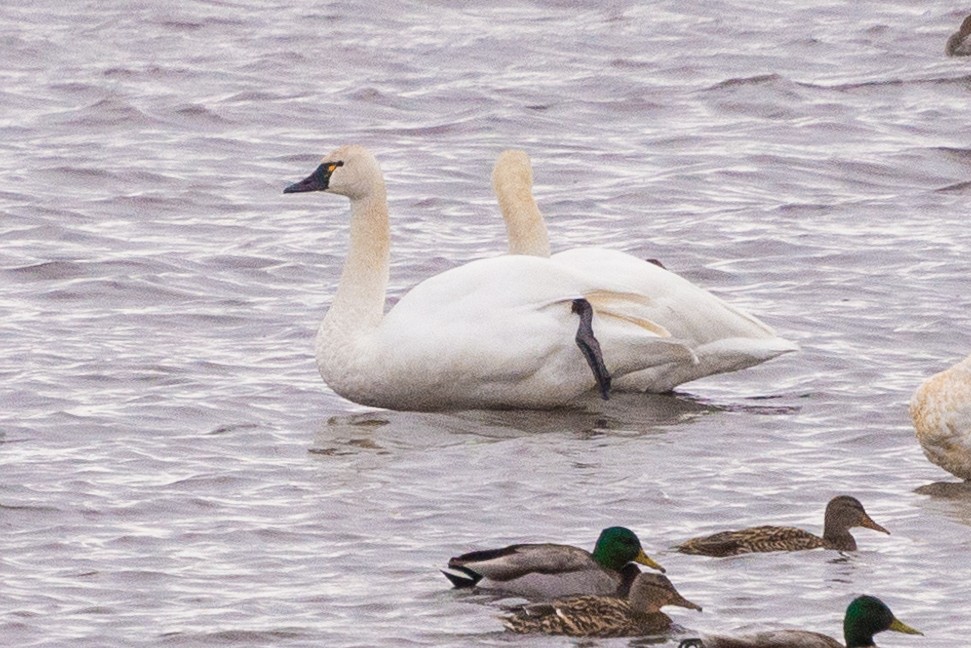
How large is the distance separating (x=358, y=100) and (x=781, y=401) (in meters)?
9.00

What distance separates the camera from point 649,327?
11.7 m

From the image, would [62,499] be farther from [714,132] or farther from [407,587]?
[714,132]

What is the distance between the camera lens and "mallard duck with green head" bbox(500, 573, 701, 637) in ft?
27.0

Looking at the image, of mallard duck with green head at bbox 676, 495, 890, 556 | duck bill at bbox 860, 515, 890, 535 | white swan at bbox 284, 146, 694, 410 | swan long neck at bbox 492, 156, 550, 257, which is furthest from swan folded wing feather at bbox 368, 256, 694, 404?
duck bill at bbox 860, 515, 890, 535

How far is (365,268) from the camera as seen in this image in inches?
473

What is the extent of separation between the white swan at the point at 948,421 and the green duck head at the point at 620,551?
1.76m

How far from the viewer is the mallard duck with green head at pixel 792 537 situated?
8906 mm

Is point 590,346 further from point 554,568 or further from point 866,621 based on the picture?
point 866,621

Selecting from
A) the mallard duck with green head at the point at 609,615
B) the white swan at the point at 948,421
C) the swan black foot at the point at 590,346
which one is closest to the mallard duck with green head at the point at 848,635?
the mallard duck with green head at the point at 609,615

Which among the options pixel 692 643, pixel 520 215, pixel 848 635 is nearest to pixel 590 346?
pixel 520 215

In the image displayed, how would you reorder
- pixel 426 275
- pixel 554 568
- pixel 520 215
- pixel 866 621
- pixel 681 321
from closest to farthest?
1. pixel 866 621
2. pixel 554 568
3. pixel 681 321
4. pixel 520 215
5. pixel 426 275

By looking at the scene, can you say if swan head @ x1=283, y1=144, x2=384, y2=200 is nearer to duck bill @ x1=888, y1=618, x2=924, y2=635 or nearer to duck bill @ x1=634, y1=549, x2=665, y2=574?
duck bill @ x1=634, y1=549, x2=665, y2=574

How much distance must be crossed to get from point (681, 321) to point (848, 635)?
4077 millimetres

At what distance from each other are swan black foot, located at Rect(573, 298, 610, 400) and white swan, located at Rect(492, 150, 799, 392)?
27cm
